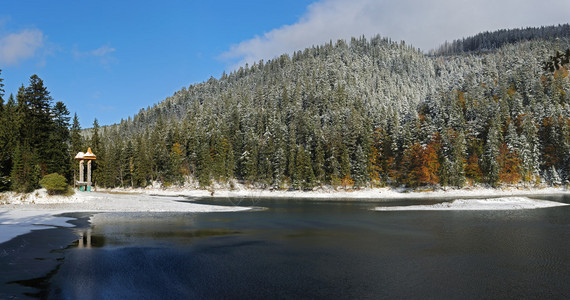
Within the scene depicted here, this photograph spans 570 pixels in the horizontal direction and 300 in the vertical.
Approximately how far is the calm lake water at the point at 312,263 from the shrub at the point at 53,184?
20942 millimetres

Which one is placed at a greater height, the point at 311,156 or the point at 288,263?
the point at 311,156

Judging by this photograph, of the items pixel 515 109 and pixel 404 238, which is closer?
pixel 404 238

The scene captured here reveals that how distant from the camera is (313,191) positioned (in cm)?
9088

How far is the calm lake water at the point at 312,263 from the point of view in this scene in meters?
12.3

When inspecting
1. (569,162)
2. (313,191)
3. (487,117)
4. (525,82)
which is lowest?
(313,191)

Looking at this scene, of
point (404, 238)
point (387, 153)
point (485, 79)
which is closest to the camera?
point (404, 238)

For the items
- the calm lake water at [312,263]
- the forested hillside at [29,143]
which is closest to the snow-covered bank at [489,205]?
the calm lake water at [312,263]

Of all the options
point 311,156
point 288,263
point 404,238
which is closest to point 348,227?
point 404,238

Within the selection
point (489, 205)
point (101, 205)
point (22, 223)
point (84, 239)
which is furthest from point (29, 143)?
point (489, 205)

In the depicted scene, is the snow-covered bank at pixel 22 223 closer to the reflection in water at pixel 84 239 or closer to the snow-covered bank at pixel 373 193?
the reflection in water at pixel 84 239

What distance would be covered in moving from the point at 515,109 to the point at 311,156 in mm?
63952

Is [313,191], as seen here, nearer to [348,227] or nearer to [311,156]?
[311,156]

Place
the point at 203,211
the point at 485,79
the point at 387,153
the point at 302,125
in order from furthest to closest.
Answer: the point at 485,79, the point at 302,125, the point at 387,153, the point at 203,211

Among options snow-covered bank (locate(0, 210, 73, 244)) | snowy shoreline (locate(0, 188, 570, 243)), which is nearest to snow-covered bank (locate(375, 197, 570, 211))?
snowy shoreline (locate(0, 188, 570, 243))
